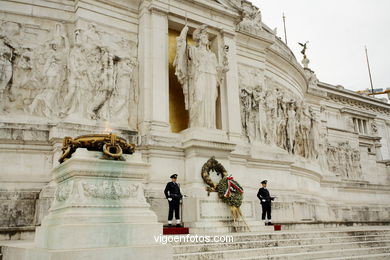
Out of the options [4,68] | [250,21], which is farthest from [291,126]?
[4,68]

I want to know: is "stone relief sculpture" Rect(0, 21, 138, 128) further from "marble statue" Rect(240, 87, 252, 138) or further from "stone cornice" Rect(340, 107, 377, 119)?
"stone cornice" Rect(340, 107, 377, 119)

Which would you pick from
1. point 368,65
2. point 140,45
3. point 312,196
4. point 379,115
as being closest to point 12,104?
point 140,45

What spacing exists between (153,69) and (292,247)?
28.4 feet

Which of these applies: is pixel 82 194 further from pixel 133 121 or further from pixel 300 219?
pixel 300 219

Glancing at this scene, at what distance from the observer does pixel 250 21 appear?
2086 centimetres

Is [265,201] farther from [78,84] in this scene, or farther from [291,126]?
[291,126]

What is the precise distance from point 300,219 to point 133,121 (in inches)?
363

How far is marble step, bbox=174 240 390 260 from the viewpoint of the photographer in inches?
340

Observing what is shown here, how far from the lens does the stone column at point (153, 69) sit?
14914mm

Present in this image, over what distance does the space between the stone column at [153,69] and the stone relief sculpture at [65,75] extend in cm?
62

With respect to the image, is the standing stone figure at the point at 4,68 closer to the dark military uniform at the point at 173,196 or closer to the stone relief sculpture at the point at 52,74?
the stone relief sculpture at the point at 52,74

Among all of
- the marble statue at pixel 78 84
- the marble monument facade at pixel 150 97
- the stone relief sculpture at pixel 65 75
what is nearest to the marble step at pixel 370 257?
the marble monument facade at pixel 150 97

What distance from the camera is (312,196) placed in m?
22.3

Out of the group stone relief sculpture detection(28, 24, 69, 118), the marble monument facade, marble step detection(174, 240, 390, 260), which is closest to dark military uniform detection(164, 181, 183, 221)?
the marble monument facade
